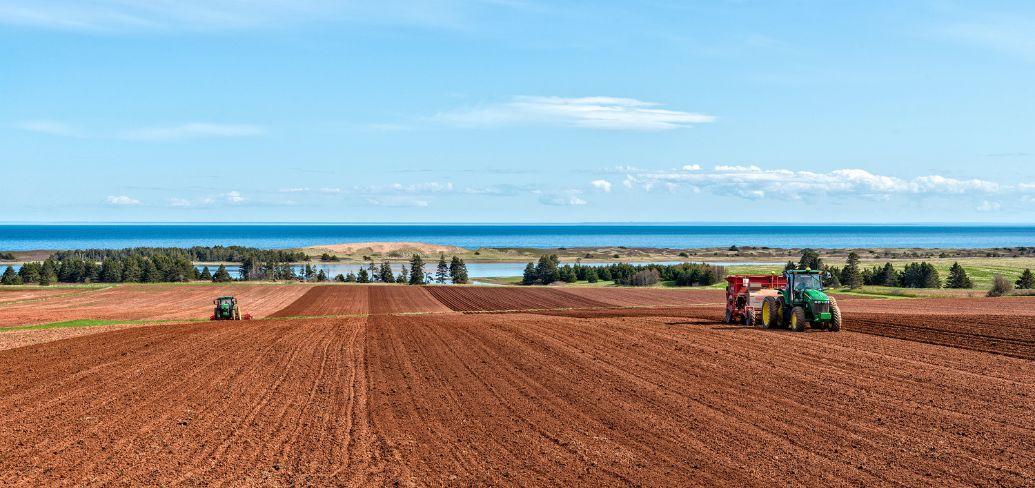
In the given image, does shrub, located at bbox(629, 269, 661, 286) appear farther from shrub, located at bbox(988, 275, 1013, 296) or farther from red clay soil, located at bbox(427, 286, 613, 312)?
shrub, located at bbox(988, 275, 1013, 296)

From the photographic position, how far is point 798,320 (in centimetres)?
2988

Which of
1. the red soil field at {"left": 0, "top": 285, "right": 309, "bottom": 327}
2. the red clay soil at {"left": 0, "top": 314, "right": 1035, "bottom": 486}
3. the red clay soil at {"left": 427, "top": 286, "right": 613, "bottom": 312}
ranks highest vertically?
the red clay soil at {"left": 0, "top": 314, "right": 1035, "bottom": 486}

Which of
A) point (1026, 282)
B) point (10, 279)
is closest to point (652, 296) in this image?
point (1026, 282)

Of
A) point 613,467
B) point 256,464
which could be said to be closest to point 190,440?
point 256,464

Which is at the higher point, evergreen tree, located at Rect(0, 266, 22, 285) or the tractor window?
the tractor window

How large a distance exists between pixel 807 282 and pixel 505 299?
37413 millimetres

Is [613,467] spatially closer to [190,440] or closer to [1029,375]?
[190,440]

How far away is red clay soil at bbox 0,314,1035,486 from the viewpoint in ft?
40.1

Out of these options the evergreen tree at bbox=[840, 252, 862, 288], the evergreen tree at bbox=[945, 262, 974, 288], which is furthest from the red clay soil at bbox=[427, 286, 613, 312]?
the evergreen tree at bbox=[945, 262, 974, 288]

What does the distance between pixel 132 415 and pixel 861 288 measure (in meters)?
66.6

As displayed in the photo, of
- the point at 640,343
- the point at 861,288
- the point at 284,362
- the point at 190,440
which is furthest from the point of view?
the point at 861,288

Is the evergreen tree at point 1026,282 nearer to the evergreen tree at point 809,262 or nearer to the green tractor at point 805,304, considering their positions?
the evergreen tree at point 809,262

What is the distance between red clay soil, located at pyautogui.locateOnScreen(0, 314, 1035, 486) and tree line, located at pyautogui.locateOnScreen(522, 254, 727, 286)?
58.3m

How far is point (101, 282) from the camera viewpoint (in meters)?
93.2
